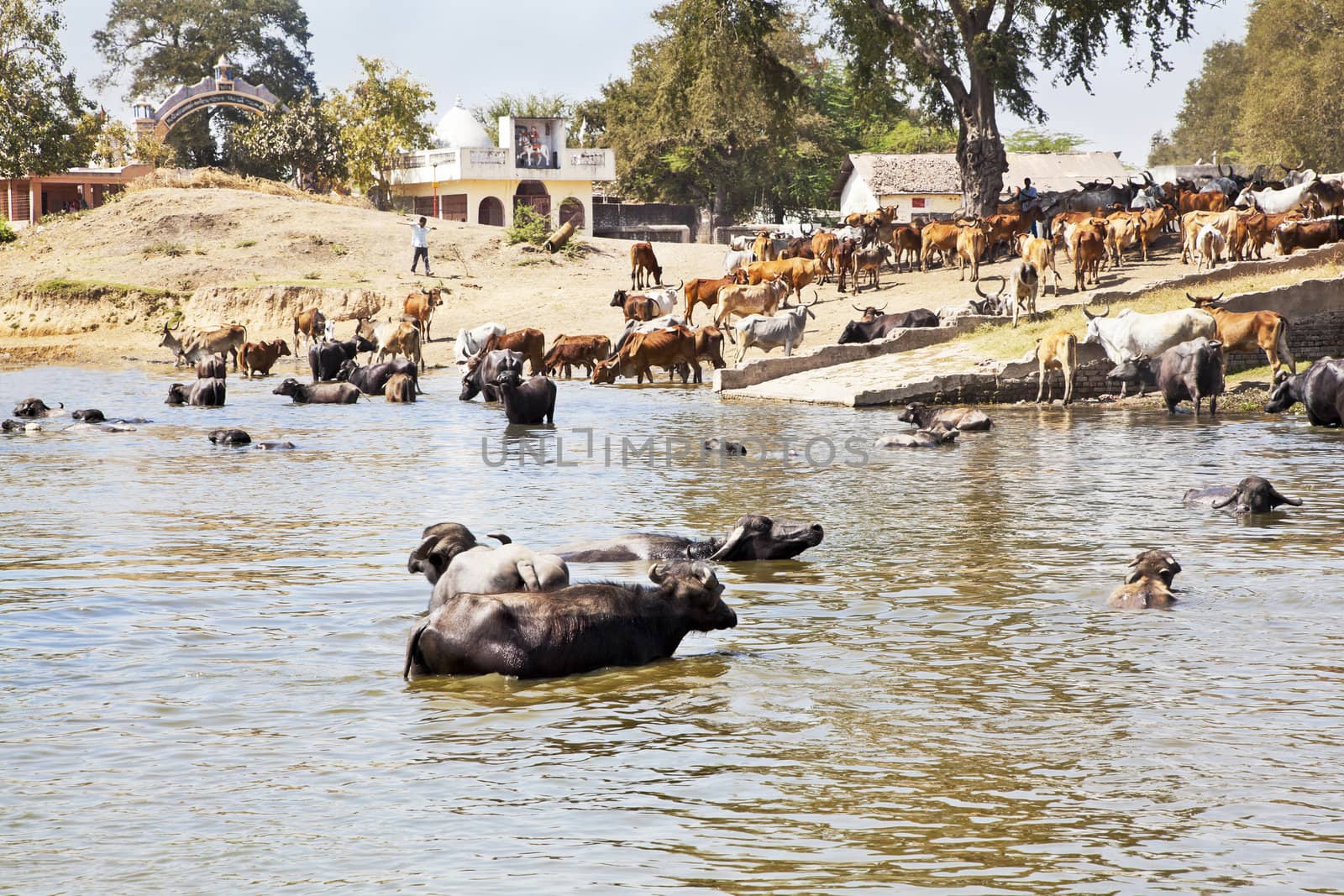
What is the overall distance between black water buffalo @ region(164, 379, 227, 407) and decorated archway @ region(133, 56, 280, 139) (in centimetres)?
4411

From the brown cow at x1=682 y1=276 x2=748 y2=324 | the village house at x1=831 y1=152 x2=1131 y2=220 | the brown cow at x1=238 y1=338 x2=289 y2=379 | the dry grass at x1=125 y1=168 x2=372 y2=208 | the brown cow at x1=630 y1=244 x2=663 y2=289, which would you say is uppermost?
the village house at x1=831 y1=152 x2=1131 y2=220

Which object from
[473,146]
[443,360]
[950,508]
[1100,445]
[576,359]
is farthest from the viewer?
[473,146]

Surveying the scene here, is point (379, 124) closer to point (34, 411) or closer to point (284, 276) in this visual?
point (284, 276)

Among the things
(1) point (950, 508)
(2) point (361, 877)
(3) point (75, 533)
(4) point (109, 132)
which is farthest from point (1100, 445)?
(4) point (109, 132)

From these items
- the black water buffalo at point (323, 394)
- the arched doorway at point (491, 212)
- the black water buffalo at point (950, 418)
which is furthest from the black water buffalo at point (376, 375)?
the arched doorway at point (491, 212)

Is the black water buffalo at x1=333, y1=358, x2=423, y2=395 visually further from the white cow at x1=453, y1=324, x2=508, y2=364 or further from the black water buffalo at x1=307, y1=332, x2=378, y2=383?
the white cow at x1=453, y1=324, x2=508, y2=364

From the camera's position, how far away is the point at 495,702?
6441 millimetres

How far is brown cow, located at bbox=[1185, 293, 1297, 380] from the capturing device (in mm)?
19875

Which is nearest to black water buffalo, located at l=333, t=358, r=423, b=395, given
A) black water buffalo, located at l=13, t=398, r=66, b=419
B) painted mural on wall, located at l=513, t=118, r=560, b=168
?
black water buffalo, located at l=13, t=398, r=66, b=419

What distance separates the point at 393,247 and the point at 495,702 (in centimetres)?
3831

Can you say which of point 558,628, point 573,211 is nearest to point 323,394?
point 558,628

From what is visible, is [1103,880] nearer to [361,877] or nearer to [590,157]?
[361,877]

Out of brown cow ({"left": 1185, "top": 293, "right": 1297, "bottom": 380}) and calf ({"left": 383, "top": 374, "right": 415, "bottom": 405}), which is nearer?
brown cow ({"left": 1185, "top": 293, "right": 1297, "bottom": 380})

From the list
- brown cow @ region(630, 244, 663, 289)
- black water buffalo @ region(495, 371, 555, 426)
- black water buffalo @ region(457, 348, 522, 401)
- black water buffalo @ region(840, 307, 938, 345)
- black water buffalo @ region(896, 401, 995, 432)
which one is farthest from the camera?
brown cow @ region(630, 244, 663, 289)
